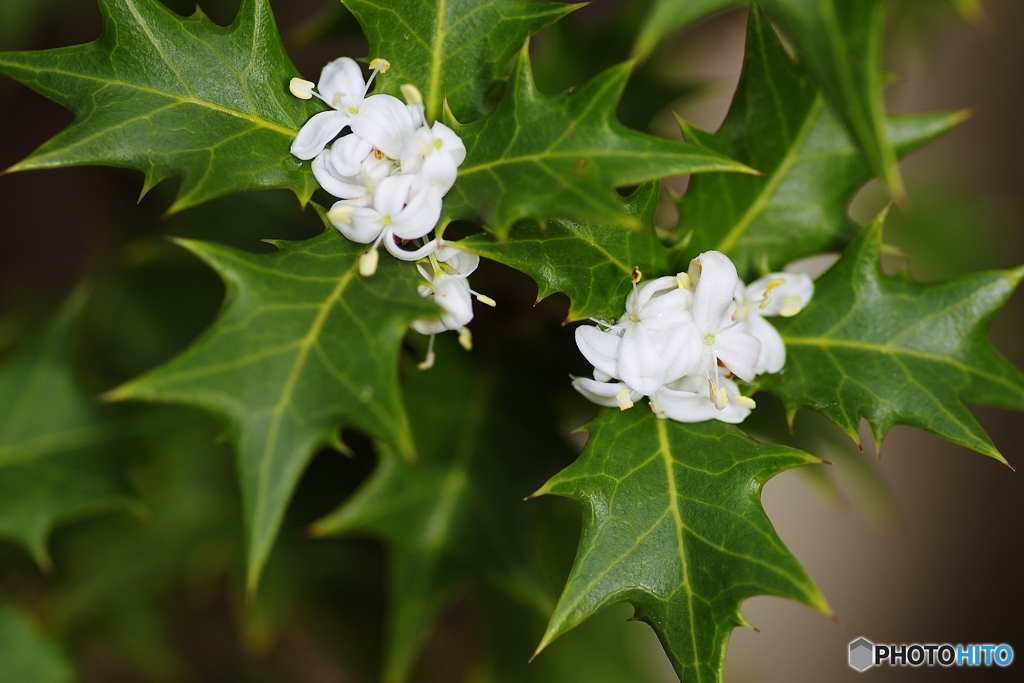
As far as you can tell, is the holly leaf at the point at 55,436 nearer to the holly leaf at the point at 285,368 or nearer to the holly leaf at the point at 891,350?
the holly leaf at the point at 285,368

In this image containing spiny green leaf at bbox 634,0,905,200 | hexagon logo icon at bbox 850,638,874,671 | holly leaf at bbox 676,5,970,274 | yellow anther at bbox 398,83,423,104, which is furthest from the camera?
hexagon logo icon at bbox 850,638,874,671

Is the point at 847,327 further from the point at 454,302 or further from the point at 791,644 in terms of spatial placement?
the point at 791,644

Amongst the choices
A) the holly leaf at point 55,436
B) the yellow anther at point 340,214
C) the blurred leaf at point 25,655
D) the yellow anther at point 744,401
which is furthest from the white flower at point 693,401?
the blurred leaf at point 25,655

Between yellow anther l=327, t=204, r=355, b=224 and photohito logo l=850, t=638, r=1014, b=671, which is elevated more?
yellow anther l=327, t=204, r=355, b=224

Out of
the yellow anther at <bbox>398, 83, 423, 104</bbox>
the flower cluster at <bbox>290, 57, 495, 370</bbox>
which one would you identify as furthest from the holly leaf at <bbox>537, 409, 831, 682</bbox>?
the yellow anther at <bbox>398, 83, 423, 104</bbox>

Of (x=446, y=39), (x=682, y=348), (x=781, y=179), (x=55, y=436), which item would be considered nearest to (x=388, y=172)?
(x=446, y=39)

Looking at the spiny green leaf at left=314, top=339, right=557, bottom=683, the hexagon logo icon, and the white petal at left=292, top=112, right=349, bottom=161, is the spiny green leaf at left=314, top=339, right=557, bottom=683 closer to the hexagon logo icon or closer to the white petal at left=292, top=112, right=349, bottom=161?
the white petal at left=292, top=112, right=349, bottom=161
